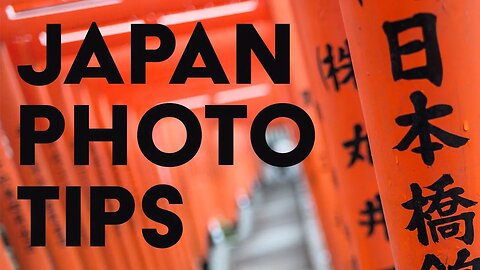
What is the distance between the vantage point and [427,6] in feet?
6.16

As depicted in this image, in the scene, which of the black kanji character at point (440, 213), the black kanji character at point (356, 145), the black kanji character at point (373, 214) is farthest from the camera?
the black kanji character at point (373, 214)

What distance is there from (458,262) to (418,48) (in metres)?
0.85

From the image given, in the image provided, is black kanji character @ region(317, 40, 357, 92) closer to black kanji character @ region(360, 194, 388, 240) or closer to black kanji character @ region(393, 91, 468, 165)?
black kanji character @ region(360, 194, 388, 240)

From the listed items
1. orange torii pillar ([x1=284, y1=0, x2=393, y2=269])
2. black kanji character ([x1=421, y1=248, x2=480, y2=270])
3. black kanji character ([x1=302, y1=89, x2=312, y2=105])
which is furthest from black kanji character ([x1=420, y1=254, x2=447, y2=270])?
black kanji character ([x1=302, y1=89, x2=312, y2=105])

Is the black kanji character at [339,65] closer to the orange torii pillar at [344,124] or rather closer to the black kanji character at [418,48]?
the orange torii pillar at [344,124]

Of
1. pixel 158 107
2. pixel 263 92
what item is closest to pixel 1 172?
pixel 158 107

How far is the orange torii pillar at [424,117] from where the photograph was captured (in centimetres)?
192

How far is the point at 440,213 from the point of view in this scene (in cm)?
219

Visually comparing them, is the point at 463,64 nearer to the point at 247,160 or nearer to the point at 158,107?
the point at 158,107

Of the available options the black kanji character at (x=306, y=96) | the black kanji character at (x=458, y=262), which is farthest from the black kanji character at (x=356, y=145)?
the black kanji character at (x=306, y=96)

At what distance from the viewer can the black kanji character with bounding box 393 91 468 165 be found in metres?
2.01

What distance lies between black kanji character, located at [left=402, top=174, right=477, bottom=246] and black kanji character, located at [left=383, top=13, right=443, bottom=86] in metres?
0.41

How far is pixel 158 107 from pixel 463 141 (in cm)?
119

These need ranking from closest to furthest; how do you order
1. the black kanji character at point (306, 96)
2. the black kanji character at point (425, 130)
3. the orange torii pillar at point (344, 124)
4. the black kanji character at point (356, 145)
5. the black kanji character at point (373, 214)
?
the black kanji character at point (425, 130) < the orange torii pillar at point (344, 124) < the black kanji character at point (356, 145) < the black kanji character at point (373, 214) < the black kanji character at point (306, 96)
